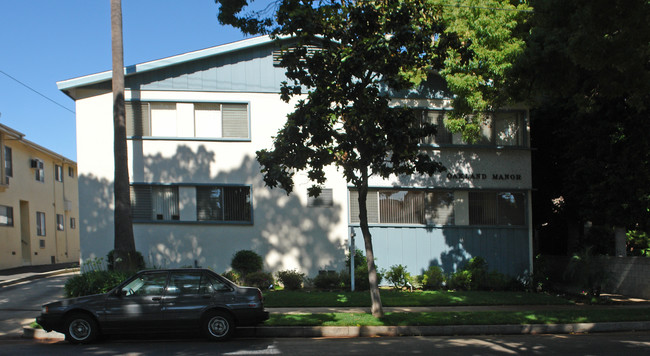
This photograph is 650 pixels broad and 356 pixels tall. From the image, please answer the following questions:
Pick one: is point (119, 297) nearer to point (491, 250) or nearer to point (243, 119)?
point (243, 119)

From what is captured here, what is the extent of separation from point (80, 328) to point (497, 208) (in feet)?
46.6

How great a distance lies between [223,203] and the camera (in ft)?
57.3

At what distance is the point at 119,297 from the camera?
9.48m

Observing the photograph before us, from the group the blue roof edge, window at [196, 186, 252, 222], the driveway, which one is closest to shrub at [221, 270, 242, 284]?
window at [196, 186, 252, 222]

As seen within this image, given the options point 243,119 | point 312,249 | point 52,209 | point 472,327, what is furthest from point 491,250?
point 52,209

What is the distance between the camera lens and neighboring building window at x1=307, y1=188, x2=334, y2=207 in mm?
17641

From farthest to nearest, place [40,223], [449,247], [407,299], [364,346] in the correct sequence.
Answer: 1. [40,223]
2. [449,247]
3. [407,299]
4. [364,346]

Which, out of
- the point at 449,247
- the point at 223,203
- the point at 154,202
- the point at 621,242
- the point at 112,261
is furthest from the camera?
the point at 449,247

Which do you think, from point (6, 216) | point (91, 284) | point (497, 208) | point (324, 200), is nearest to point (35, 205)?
point (6, 216)

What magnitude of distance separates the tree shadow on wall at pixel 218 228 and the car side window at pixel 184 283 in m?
7.39

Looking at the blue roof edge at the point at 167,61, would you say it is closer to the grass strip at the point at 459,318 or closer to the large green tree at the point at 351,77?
the large green tree at the point at 351,77

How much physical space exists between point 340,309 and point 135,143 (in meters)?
9.30

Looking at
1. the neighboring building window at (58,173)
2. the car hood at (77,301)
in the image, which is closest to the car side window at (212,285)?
the car hood at (77,301)

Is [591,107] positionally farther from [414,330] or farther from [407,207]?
[414,330]
